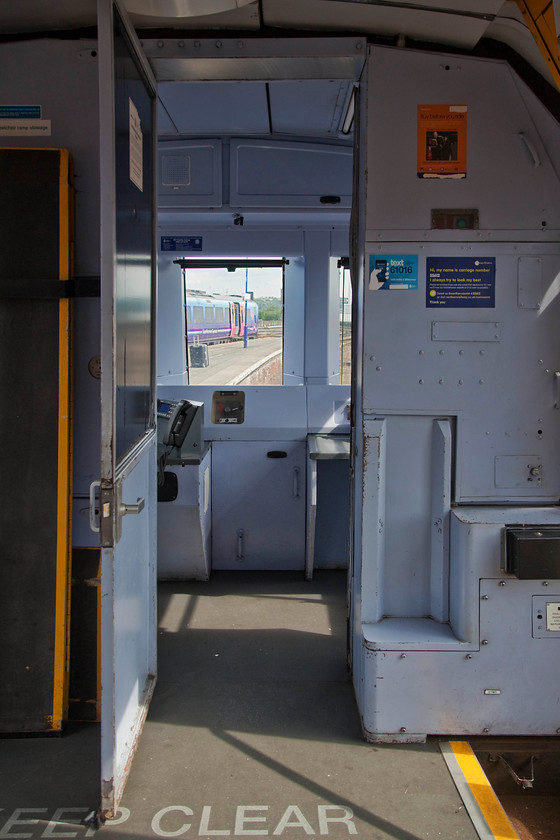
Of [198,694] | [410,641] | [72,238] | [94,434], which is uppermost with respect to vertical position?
[72,238]

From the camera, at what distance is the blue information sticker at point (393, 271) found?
2959 millimetres

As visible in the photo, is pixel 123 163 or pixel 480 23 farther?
pixel 480 23

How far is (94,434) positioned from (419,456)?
1.45 m

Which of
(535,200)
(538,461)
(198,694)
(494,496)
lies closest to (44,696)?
(198,694)

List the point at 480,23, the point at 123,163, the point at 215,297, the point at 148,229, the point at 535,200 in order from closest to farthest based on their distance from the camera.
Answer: the point at 123,163
the point at 480,23
the point at 535,200
the point at 148,229
the point at 215,297

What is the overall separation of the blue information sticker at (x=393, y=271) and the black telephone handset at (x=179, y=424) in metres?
1.90

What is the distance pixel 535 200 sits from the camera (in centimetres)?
296

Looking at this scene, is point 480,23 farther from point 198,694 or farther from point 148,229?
point 198,694

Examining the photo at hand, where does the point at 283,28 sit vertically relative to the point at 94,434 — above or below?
above

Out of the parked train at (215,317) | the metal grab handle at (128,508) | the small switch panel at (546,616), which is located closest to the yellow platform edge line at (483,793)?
the small switch panel at (546,616)

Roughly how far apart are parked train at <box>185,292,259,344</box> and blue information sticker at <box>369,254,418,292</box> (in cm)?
236

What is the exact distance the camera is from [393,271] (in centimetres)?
296

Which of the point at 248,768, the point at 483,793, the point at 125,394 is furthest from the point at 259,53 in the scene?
the point at 483,793

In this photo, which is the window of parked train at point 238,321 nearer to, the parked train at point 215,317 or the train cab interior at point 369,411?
the parked train at point 215,317
